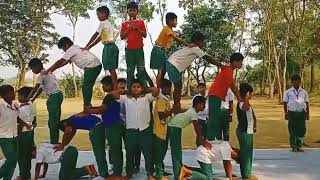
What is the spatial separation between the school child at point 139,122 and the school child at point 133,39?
1.64 feet

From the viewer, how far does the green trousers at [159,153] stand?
637cm

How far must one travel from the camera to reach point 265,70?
3722 cm

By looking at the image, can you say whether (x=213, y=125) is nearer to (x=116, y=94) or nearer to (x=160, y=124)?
(x=160, y=124)

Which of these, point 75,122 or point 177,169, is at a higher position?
point 75,122

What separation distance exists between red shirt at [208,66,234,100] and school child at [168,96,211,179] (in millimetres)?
333

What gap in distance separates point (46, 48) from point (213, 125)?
27.2 meters

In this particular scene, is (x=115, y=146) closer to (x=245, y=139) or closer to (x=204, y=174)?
(x=204, y=174)

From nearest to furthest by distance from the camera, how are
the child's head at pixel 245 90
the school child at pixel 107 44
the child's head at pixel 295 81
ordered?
the child's head at pixel 245 90 → the school child at pixel 107 44 → the child's head at pixel 295 81

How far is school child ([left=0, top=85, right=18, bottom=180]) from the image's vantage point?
615cm

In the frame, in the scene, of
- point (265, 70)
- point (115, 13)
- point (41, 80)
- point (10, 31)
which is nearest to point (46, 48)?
point (10, 31)

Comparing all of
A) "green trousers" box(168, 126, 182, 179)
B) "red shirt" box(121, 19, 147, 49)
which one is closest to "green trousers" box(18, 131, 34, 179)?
"red shirt" box(121, 19, 147, 49)

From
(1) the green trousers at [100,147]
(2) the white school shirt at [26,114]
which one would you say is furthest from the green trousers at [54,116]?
(1) the green trousers at [100,147]

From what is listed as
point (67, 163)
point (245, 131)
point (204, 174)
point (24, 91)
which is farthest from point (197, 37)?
point (24, 91)

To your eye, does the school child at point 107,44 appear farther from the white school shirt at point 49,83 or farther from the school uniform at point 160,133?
the school uniform at point 160,133
